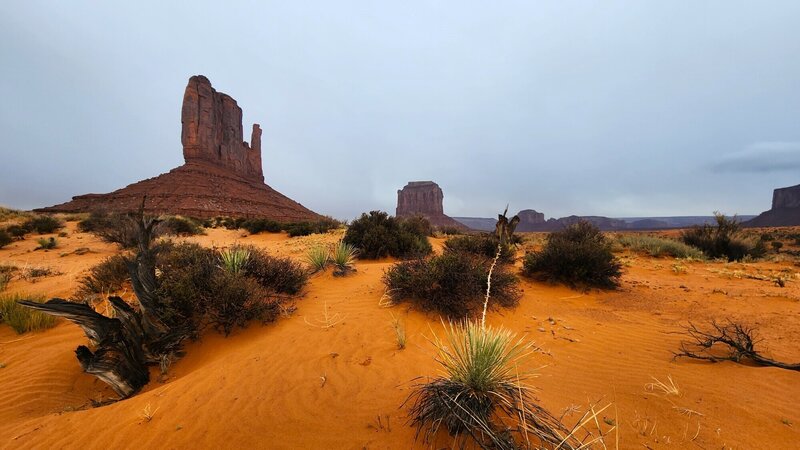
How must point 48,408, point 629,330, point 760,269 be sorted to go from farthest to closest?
point 760,269
point 629,330
point 48,408

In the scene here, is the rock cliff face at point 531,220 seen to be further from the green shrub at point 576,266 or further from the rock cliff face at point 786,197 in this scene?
the green shrub at point 576,266

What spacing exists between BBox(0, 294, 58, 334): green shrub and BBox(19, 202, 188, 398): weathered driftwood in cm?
228

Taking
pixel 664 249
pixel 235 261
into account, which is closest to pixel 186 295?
pixel 235 261

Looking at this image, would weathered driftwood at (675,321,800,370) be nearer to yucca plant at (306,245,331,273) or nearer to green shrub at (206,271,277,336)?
green shrub at (206,271,277,336)

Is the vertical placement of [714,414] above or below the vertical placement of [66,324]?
above

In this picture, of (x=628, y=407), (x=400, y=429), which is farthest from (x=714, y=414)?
(x=400, y=429)

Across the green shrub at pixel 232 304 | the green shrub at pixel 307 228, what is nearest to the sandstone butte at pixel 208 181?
the green shrub at pixel 307 228

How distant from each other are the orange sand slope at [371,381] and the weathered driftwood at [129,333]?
283mm

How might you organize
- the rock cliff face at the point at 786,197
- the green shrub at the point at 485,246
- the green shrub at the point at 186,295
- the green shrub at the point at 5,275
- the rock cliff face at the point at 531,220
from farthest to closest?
the rock cliff face at the point at 531,220
the rock cliff face at the point at 786,197
the green shrub at the point at 485,246
the green shrub at the point at 5,275
the green shrub at the point at 186,295

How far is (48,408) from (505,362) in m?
4.79

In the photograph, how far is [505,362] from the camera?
7.69ft

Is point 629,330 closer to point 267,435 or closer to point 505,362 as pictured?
point 505,362

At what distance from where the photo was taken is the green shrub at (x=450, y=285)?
4645mm

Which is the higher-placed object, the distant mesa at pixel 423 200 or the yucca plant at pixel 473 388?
the distant mesa at pixel 423 200
